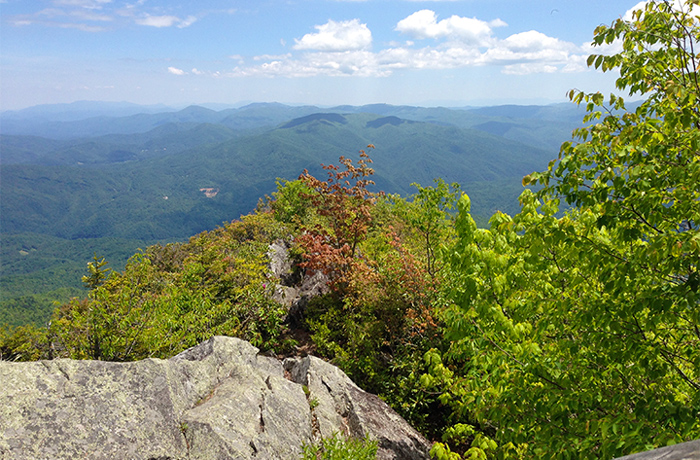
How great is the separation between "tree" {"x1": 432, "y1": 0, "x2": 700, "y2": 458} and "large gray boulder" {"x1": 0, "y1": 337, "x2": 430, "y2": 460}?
122 inches

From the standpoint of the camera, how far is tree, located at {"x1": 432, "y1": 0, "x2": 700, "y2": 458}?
12.2 ft

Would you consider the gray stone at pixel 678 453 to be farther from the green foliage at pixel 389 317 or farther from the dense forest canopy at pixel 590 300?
the green foliage at pixel 389 317

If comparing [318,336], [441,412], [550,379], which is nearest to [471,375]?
[550,379]

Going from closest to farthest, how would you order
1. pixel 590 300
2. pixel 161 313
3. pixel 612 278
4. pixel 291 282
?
pixel 612 278
pixel 590 300
pixel 161 313
pixel 291 282

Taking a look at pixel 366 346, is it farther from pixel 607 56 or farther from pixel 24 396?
pixel 607 56

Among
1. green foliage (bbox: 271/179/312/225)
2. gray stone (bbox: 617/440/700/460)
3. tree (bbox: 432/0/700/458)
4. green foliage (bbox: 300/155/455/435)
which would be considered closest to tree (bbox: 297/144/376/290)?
green foliage (bbox: 300/155/455/435)

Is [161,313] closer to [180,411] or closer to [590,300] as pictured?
[180,411]

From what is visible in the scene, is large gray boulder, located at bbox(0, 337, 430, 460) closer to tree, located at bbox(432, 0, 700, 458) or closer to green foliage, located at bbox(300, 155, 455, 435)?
green foliage, located at bbox(300, 155, 455, 435)

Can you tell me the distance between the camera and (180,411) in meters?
5.97

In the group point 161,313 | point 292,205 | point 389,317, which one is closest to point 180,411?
point 161,313

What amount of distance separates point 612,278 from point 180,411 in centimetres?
684

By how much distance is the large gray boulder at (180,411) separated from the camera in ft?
15.2

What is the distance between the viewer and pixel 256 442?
5.90 m

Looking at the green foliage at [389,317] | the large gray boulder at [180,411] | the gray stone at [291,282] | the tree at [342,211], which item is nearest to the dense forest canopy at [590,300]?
the green foliage at [389,317]
